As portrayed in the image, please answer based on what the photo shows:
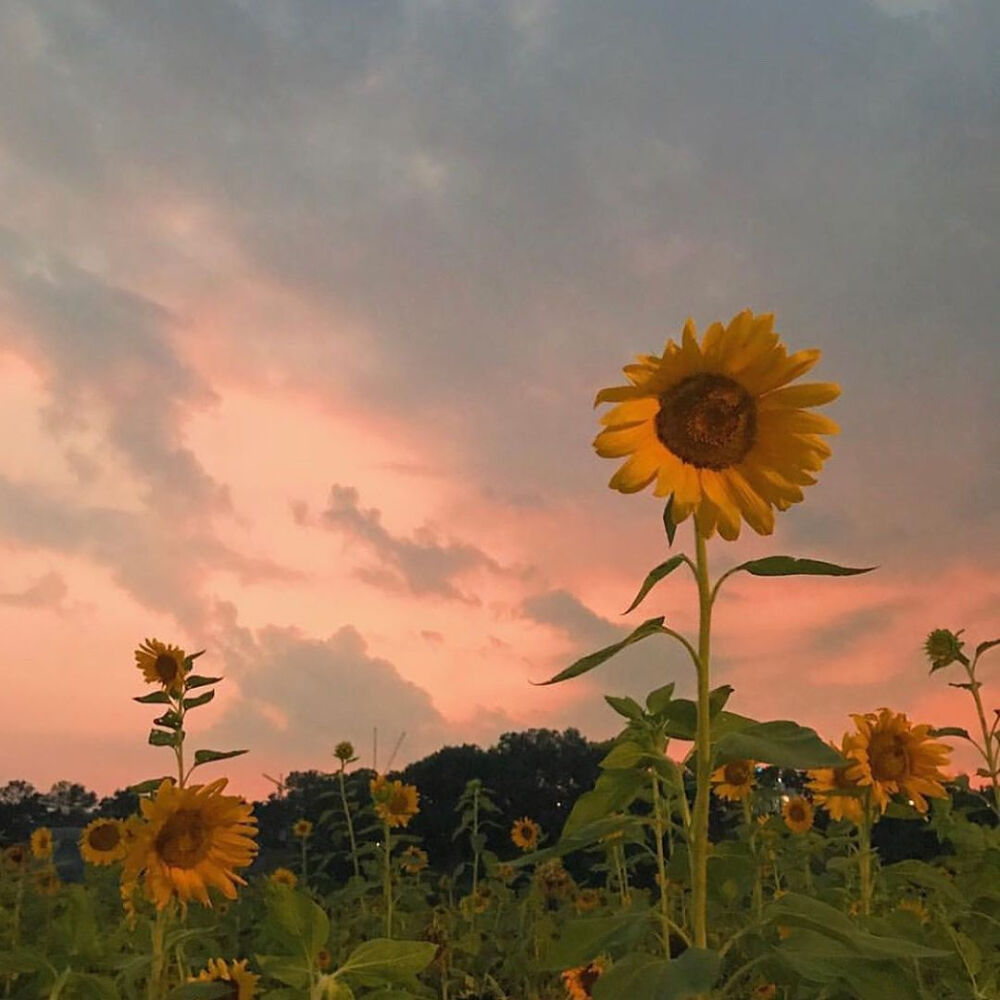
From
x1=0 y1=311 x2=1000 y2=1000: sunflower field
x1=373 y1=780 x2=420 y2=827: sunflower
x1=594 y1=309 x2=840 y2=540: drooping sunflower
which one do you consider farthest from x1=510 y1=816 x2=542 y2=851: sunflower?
x1=594 y1=309 x2=840 y2=540: drooping sunflower

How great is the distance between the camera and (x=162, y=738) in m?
4.41

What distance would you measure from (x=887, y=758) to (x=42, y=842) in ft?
Answer: 27.4

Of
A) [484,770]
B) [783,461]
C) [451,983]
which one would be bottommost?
[451,983]

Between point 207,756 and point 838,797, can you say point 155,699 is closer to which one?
point 207,756

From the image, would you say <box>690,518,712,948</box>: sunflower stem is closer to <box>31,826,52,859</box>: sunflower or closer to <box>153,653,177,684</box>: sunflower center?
<box>153,653,177,684</box>: sunflower center

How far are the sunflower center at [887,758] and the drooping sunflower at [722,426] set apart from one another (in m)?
1.96

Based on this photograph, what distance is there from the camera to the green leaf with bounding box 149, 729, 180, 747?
4402 mm

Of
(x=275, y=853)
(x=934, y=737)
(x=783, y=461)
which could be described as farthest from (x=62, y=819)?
(x=783, y=461)

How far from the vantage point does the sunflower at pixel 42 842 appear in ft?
32.9

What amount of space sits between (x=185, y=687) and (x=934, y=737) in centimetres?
291

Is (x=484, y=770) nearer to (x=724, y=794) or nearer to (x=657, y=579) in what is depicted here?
(x=724, y=794)

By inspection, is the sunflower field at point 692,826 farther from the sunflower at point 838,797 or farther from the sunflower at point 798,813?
the sunflower at point 798,813

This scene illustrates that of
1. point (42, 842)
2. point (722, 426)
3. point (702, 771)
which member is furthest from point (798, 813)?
point (42, 842)

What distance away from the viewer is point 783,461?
2648 millimetres
